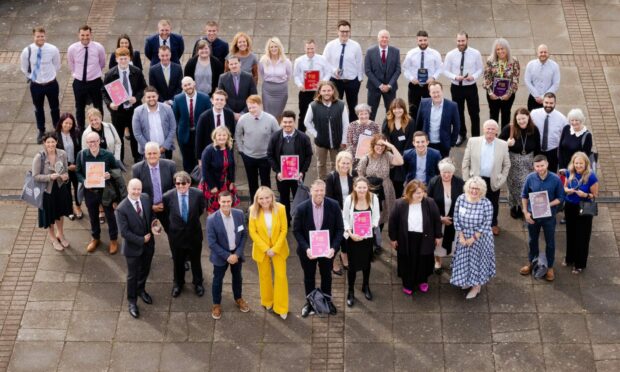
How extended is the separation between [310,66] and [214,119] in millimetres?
2031

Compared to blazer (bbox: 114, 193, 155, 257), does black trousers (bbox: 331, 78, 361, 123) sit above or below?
above

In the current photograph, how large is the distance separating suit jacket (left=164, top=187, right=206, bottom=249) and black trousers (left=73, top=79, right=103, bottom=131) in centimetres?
416

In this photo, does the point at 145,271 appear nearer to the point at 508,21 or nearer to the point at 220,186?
the point at 220,186

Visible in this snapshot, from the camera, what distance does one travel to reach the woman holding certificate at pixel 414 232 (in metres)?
14.2

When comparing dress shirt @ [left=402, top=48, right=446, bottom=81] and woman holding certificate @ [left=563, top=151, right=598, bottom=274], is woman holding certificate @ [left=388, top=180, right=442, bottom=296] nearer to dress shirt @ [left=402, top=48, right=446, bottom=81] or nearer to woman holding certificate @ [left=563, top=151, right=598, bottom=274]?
woman holding certificate @ [left=563, top=151, right=598, bottom=274]

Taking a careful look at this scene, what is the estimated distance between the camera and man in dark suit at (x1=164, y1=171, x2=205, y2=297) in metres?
14.2

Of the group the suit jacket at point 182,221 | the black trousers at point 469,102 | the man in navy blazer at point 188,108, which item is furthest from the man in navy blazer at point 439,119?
the suit jacket at point 182,221

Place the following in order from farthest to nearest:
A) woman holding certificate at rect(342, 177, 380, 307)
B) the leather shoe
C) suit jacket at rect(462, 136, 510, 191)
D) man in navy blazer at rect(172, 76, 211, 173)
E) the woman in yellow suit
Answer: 1. man in navy blazer at rect(172, 76, 211, 173)
2. suit jacket at rect(462, 136, 510, 191)
3. the leather shoe
4. woman holding certificate at rect(342, 177, 380, 307)
5. the woman in yellow suit

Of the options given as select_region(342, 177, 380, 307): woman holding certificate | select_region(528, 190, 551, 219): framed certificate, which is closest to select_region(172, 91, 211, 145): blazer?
select_region(342, 177, 380, 307): woman holding certificate

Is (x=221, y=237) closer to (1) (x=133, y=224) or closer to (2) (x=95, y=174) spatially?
(1) (x=133, y=224)

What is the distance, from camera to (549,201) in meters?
14.6

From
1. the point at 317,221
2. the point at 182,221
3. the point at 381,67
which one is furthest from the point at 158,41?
the point at 317,221

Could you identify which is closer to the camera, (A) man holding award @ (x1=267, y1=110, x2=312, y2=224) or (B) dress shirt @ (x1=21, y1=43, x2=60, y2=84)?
(A) man holding award @ (x1=267, y1=110, x2=312, y2=224)

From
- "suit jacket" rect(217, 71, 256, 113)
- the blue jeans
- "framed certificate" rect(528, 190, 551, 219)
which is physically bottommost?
the blue jeans
